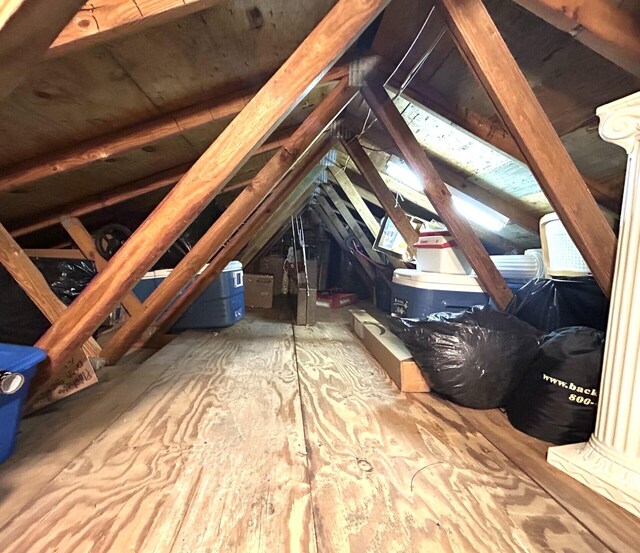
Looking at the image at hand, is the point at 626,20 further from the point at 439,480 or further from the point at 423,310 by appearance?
the point at 423,310

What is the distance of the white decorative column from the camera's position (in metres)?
0.86

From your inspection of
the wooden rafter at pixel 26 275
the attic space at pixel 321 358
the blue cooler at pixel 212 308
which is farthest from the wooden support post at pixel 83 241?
the blue cooler at pixel 212 308

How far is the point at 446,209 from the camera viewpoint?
1.68 m

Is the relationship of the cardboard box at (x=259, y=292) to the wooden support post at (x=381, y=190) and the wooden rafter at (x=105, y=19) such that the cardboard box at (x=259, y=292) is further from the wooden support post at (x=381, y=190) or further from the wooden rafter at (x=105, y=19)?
the wooden rafter at (x=105, y=19)

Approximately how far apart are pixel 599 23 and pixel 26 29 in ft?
4.39

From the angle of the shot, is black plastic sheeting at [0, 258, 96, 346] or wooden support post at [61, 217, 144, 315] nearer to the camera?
black plastic sheeting at [0, 258, 96, 346]

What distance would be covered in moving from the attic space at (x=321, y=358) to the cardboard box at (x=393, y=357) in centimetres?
2

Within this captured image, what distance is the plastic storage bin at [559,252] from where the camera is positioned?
4.83ft

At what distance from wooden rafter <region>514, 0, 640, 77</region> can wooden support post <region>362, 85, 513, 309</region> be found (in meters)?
0.82

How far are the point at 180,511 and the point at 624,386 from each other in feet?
4.06

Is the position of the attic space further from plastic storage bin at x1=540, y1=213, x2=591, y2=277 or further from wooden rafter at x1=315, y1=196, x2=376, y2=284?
wooden rafter at x1=315, y1=196, x2=376, y2=284

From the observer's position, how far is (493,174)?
192cm

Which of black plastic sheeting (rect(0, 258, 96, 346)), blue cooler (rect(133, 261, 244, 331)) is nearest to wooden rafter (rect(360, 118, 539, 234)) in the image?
blue cooler (rect(133, 261, 244, 331))

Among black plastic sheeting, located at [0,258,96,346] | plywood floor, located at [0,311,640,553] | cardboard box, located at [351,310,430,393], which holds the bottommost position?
plywood floor, located at [0,311,640,553]
